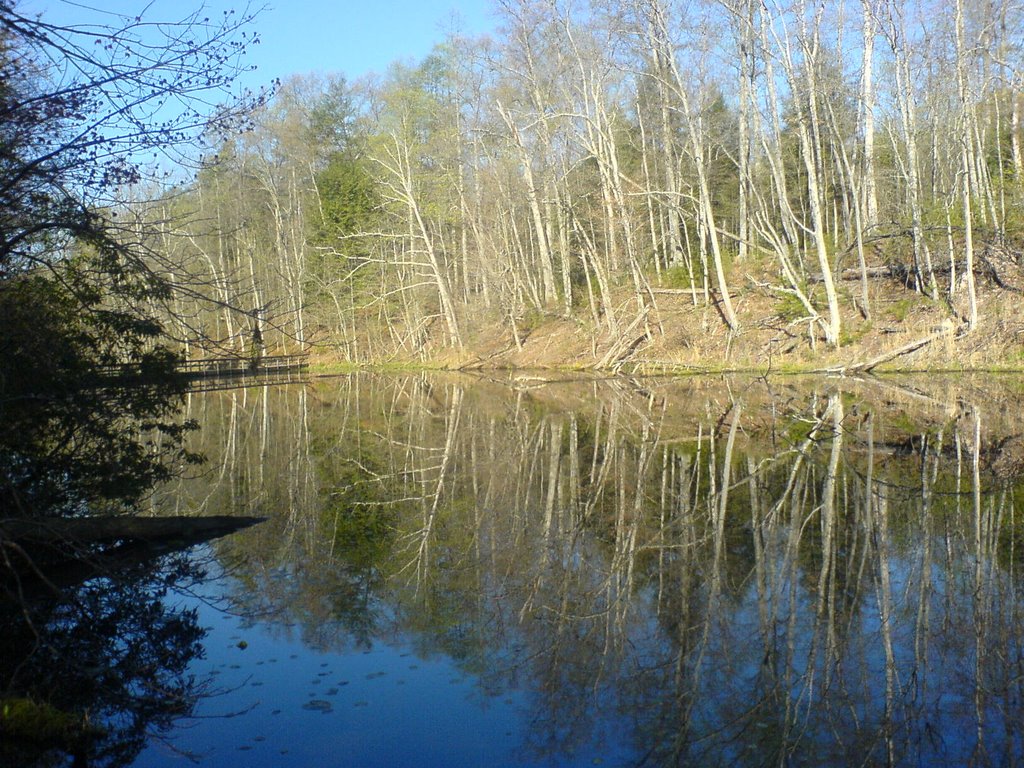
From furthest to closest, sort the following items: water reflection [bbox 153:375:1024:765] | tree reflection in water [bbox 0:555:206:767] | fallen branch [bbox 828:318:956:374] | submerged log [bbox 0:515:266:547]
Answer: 1. fallen branch [bbox 828:318:956:374]
2. submerged log [bbox 0:515:266:547]
3. tree reflection in water [bbox 0:555:206:767]
4. water reflection [bbox 153:375:1024:765]

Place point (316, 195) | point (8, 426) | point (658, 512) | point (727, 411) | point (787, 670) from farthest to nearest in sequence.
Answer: point (316, 195) < point (727, 411) < point (658, 512) < point (8, 426) < point (787, 670)

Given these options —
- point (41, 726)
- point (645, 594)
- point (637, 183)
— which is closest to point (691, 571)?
point (645, 594)

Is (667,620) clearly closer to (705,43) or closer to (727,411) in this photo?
(727,411)

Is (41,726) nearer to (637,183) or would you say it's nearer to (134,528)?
(134,528)

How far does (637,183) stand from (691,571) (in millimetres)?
31198

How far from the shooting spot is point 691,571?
24.8 feet

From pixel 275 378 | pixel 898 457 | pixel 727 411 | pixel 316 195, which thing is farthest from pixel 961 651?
pixel 316 195

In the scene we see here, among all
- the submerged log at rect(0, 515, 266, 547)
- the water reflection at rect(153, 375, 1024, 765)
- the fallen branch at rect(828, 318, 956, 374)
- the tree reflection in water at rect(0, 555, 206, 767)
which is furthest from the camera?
the fallen branch at rect(828, 318, 956, 374)

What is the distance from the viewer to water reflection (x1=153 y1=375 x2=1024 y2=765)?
5.00 meters

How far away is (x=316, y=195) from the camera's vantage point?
169ft

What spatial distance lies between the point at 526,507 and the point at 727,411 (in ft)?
29.8

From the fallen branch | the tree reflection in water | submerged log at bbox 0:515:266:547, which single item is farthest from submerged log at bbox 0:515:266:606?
the fallen branch

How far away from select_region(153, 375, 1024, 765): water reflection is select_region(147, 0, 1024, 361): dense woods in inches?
132

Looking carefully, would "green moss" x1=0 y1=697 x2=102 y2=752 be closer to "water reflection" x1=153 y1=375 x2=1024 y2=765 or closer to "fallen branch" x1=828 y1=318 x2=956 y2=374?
"water reflection" x1=153 y1=375 x2=1024 y2=765
